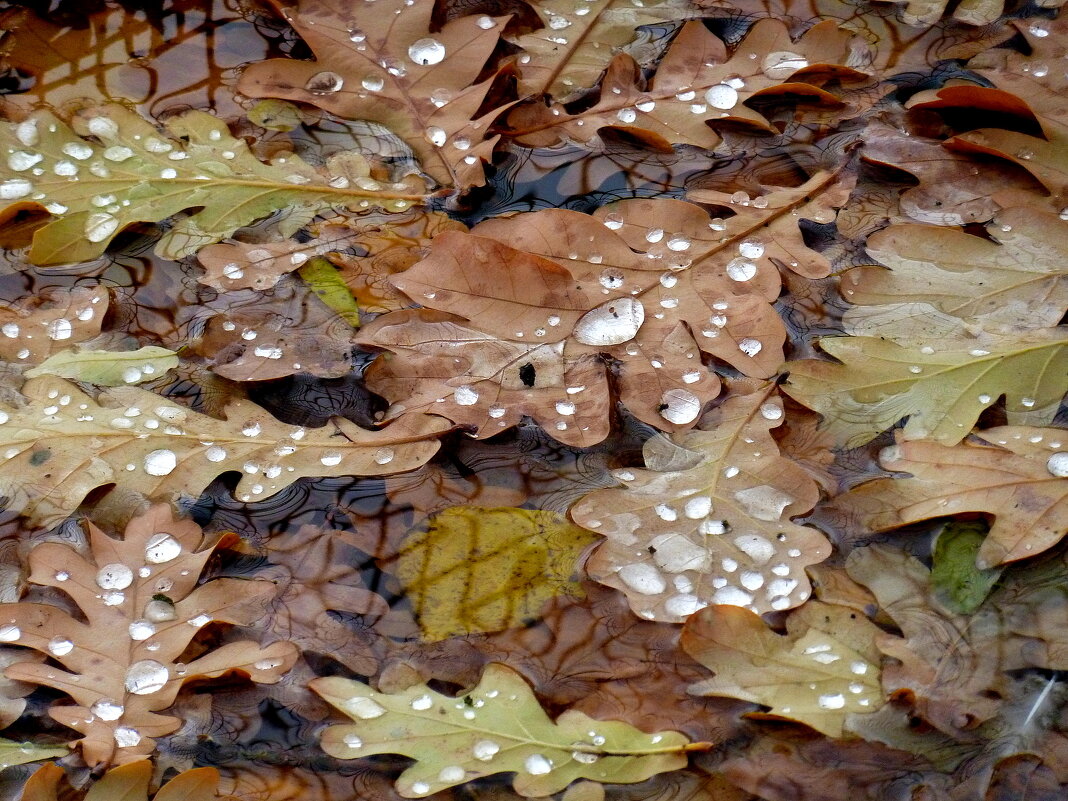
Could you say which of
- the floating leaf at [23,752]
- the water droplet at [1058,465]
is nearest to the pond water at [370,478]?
the floating leaf at [23,752]

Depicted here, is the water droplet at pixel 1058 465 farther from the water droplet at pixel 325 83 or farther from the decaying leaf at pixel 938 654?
the water droplet at pixel 325 83

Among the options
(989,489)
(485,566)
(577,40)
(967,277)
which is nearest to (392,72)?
(577,40)

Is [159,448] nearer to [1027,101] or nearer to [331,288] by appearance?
[331,288]

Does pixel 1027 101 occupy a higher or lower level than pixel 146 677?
higher

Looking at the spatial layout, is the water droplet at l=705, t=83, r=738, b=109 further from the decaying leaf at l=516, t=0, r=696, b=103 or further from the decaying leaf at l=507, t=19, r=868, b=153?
the decaying leaf at l=516, t=0, r=696, b=103

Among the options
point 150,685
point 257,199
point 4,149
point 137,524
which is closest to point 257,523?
point 137,524
